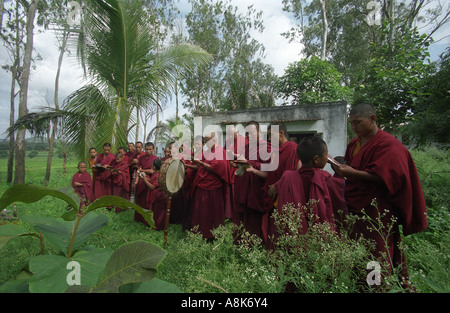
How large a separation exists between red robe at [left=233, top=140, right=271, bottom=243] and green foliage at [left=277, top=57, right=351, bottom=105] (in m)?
8.81

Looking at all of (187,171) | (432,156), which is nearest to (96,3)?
(187,171)

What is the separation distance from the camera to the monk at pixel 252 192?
12.4ft

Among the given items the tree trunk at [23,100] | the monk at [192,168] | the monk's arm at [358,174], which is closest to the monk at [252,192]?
the monk at [192,168]

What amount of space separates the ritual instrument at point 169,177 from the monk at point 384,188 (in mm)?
2515

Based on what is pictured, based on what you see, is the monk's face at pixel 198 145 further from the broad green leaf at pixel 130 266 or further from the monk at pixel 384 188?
the broad green leaf at pixel 130 266

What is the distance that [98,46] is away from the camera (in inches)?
247

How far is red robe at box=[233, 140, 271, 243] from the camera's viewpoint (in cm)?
379

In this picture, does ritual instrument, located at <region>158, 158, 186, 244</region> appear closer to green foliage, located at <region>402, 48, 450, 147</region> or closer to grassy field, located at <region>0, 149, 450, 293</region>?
grassy field, located at <region>0, 149, 450, 293</region>

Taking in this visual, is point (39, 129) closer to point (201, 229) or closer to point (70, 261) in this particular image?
point (201, 229)

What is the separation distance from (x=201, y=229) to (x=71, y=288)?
4082mm

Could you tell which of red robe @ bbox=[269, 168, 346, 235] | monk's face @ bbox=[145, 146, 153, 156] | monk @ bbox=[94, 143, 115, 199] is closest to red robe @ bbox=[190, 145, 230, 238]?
red robe @ bbox=[269, 168, 346, 235]

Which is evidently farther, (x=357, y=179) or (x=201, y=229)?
→ (x=201, y=229)

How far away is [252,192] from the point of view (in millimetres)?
3838

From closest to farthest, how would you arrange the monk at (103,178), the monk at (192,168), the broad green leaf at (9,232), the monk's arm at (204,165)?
the broad green leaf at (9,232), the monk's arm at (204,165), the monk at (192,168), the monk at (103,178)
